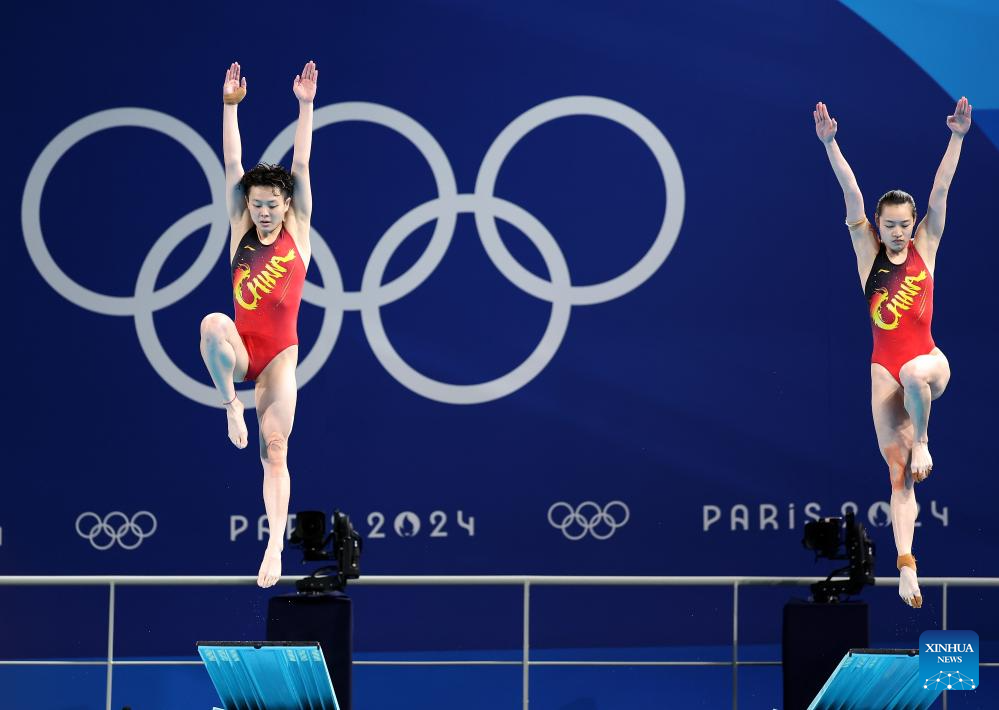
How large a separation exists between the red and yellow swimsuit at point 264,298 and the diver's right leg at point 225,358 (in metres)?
0.13

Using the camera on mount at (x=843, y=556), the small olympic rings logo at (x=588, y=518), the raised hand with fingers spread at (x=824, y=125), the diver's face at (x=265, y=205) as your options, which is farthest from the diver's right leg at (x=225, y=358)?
the raised hand with fingers spread at (x=824, y=125)

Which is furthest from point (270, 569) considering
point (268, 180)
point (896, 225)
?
point (896, 225)

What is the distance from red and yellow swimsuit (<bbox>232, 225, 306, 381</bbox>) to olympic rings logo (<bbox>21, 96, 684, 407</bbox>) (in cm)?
197

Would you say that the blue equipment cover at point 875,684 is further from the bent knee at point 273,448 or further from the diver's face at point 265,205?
the diver's face at point 265,205

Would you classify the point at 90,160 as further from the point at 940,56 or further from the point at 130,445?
the point at 940,56

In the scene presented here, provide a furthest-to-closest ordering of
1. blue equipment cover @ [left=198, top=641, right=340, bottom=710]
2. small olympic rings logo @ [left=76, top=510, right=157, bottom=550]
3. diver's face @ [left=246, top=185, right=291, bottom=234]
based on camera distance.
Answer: small olympic rings logo @ [left=76, top=510, right=157, bottom=550] < diver's face @ [left=246, top=185, right=291, bottom=234] < blue equipment cover @ [left=198, top=641, right=340, bottom=710]

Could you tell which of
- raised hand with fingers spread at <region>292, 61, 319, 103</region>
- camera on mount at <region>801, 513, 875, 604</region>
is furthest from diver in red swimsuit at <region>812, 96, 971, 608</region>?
raised hand with fingers spread at <region>292, 61, 319, 103</region>

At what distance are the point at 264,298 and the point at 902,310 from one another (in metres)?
3.06

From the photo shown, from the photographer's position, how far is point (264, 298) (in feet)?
23.0

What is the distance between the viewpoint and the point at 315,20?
356 inches

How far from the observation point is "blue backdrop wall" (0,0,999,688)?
894 centimetres

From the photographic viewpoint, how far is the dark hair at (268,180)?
704 cm

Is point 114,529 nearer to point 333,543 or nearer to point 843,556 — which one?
point 333,543

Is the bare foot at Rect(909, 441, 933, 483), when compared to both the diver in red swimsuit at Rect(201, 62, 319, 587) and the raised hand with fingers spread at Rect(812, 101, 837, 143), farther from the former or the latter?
the diver in red swimsuit at Rect(201, 62, 319, 587)
